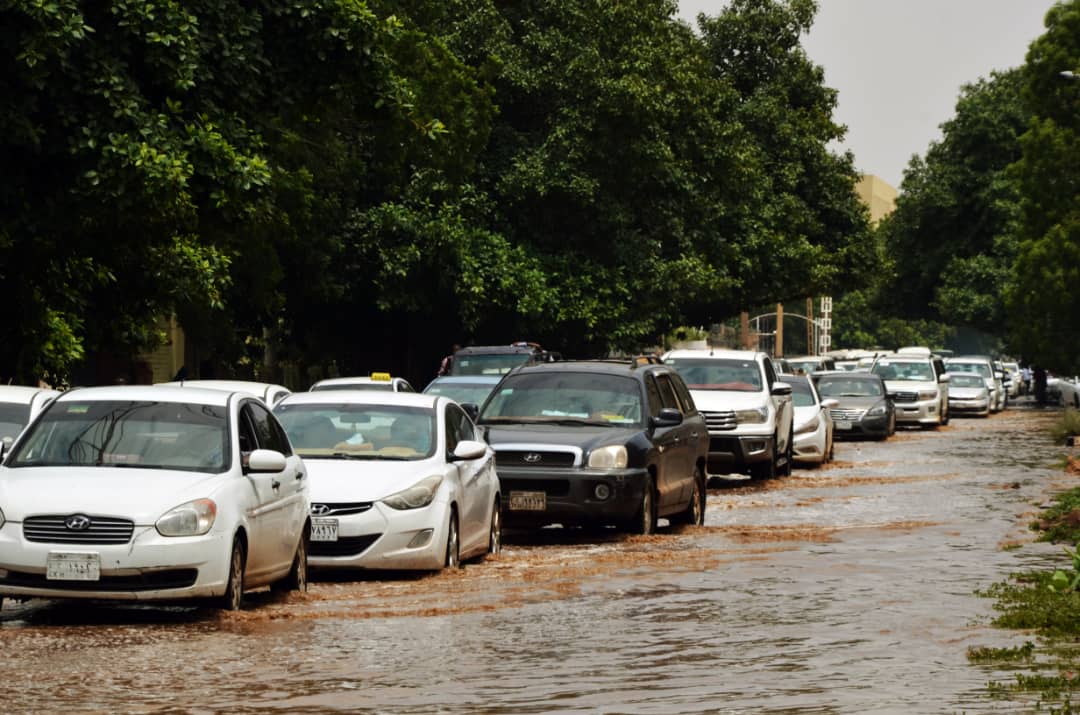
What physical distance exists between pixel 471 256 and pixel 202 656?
35042mm

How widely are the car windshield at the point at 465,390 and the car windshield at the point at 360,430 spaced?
1062 centimetres

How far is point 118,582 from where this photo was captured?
1226cm

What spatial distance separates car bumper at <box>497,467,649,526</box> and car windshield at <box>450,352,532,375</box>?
1457 centimetres

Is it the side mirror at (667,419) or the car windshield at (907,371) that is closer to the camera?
the side mirror at (667,419)

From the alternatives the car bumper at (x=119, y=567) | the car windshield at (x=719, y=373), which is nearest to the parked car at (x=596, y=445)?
the car bumper at (x=119, y=567)

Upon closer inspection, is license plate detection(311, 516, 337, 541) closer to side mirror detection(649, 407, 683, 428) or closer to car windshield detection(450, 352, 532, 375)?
side mirror detection(649, 407, 683, 428)

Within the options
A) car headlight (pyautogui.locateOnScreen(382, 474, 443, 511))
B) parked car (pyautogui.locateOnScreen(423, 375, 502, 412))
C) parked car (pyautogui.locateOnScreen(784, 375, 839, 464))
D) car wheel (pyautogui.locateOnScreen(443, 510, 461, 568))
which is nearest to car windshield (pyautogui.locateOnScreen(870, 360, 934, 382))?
parked car (pyautogui.locateOnScreen(784, 375, 839, 464))

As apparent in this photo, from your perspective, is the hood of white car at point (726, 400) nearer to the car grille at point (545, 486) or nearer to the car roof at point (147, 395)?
the car grille at point (545, 486)

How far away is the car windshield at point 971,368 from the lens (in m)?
69.9

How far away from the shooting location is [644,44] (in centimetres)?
4919

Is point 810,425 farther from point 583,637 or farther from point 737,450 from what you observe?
point 583,637

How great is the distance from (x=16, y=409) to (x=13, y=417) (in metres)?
0.10

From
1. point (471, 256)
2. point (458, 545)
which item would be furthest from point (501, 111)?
point (458, 545)

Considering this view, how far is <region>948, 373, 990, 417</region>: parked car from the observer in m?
64.4
